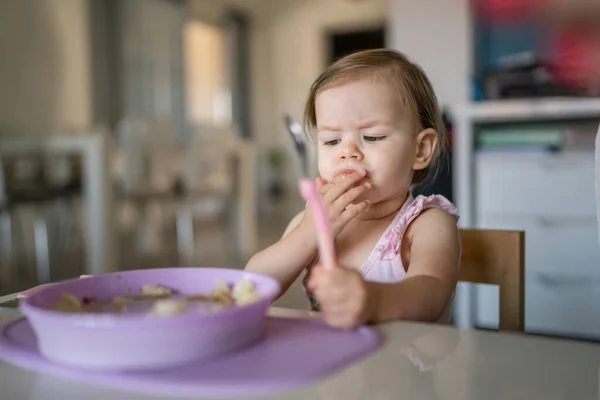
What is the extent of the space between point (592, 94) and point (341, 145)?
2143mm

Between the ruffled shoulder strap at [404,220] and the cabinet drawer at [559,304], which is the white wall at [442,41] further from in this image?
the ruffled shoulder strap at [404,220]

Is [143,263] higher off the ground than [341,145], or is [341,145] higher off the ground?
[341,145]

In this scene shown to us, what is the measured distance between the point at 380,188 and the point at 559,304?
1683mm

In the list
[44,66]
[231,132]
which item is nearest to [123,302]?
[231,132]

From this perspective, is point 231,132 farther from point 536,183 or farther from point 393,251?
point 393,251

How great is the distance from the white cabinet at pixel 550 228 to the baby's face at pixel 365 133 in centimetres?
153

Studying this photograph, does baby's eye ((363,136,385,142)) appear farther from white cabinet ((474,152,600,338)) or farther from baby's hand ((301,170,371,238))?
white cabinet ((474,152,600,338))

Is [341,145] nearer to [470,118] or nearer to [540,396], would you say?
[540,396]

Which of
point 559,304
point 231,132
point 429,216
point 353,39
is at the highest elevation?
point 353,39

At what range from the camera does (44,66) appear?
4270 mm

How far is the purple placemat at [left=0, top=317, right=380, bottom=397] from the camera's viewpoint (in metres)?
0.35

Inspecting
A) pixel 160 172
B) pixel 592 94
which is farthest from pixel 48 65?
pixel 592 94

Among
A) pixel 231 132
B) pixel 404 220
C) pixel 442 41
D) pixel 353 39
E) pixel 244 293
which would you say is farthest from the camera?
pixel 353 39

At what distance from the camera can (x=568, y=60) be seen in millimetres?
2682
